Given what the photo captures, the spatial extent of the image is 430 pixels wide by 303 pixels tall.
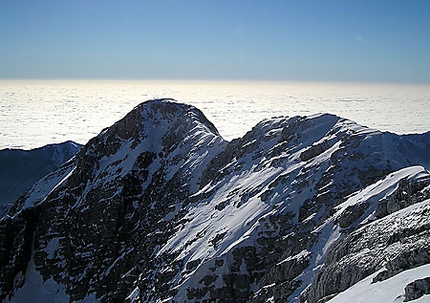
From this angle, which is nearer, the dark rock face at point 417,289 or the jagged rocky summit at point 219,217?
the dark rock face at point 417,289

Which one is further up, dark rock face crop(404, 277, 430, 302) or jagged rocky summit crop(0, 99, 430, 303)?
dark rock face crop(404, 277, 430, 302)

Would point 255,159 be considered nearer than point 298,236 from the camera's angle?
No

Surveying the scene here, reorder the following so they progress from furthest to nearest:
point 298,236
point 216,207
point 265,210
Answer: point 216,207 → point 265,210 → point 298,236

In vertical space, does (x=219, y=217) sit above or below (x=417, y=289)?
below

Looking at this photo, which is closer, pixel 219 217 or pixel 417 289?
pixel 417 289

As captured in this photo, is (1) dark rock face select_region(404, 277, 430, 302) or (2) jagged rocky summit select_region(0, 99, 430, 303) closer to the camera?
(1) dark rock face select_region(404, 277, 430, 302)

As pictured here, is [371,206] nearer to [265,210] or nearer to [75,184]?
[265,210]

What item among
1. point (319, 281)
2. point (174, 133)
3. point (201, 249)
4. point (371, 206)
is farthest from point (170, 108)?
point (319, 281)

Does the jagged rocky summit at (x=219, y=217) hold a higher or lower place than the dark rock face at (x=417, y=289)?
lower
